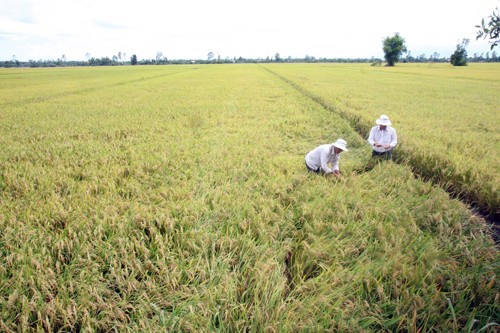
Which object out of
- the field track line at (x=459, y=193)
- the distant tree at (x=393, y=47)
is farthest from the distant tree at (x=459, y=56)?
the field track line at (x=459, y=193)

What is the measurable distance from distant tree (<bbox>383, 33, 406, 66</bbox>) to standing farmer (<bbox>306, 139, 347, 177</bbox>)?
8928 centimetres

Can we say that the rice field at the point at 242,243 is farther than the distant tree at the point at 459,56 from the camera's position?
No

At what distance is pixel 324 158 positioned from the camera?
→ 171 inches

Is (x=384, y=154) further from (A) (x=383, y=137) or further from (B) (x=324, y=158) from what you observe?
(B) (x=324, y=158)

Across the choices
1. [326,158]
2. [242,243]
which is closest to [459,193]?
[326,158]

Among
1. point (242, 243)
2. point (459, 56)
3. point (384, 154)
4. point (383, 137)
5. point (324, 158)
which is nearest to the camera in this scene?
point (242, 243)

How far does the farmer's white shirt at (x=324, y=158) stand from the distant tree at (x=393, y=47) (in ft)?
293

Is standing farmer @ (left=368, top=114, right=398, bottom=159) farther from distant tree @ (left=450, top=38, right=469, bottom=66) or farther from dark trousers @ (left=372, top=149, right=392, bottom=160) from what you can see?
distant tree @ (left=450, top=38, right=469, bottom=66)

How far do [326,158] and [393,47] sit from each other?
90432 mm

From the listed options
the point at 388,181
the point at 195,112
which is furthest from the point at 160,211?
the point at 195,112

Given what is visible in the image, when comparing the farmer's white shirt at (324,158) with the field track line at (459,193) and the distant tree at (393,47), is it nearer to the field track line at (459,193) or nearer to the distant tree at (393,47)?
the field track line at (459,193)

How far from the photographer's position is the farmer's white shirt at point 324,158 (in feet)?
14.2

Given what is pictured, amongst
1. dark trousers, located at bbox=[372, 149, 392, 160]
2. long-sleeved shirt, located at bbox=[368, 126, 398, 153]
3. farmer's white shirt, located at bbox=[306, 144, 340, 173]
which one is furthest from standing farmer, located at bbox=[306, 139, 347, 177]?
dark trousers, located at bbox=[372, 149, 392, 160]

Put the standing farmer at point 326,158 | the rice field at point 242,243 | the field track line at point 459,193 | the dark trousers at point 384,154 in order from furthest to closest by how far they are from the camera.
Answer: the dark trousers at point 384,154
the standing farmer at point 326,158
the field track line at point 459,193
the rice field at point 242,243
